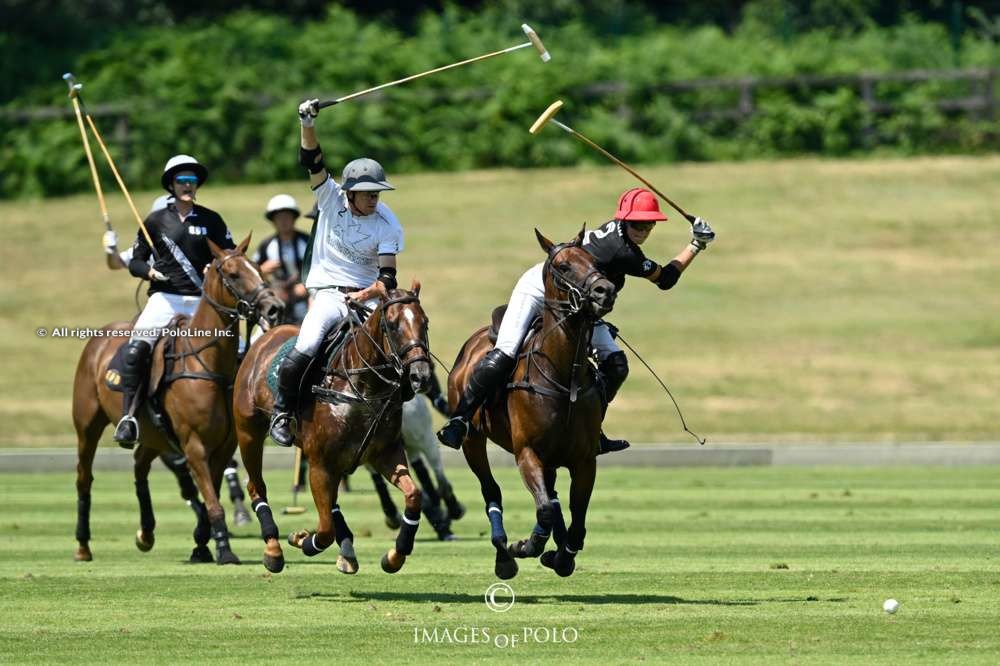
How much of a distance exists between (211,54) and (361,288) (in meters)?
26.4

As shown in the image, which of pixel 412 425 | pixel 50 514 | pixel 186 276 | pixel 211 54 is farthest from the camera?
pixel 211 54

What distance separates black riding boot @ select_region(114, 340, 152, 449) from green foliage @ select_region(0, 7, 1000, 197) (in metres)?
21.2

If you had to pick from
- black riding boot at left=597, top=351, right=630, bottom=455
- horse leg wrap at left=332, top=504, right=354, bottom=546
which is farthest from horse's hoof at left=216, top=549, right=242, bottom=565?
black riding boot at left=597, top=351, right=630, bottom=455

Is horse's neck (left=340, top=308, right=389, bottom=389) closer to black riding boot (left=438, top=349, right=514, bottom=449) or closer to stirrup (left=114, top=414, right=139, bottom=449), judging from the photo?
black riding boot (left=438, top=349, right=514, bottom=449)

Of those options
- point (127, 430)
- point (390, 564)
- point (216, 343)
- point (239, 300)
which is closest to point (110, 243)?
point (127, 430)

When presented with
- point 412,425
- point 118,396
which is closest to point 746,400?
point 412,425

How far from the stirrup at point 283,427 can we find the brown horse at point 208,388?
857mm

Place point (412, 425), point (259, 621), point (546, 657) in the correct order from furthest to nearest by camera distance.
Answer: point (412, 425), point (259, 621), point (546, 657)

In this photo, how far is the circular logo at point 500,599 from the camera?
30.8 feet

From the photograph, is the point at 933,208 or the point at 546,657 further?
the point at 933,208

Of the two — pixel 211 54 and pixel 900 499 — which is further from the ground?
pixel 900 499

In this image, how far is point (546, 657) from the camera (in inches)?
312

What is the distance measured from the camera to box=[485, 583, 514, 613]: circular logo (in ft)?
30.8

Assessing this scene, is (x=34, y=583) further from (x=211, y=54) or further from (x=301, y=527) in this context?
(x=211, y=54)
